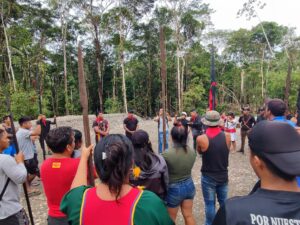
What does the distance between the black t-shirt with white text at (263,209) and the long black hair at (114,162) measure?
1.76ft

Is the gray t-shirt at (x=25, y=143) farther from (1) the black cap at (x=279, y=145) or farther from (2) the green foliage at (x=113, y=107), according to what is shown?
(2) the green foliage at (x=113, y=107)

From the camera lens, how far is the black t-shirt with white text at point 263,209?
3.29ft

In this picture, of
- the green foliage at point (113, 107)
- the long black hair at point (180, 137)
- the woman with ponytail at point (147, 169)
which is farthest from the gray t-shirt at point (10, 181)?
the green foliage at point (113, 107)

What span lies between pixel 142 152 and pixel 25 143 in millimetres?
3426

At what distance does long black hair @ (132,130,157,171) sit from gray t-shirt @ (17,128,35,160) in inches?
130

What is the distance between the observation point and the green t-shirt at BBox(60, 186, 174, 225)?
1.30m

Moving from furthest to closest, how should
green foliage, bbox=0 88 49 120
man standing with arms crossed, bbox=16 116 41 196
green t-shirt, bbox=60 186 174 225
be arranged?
green foliage, bbox=0 88 49 120
man standing with arms crossed, bbox=16 116 41 196
green t-shirt, bbox=60 186 174 225

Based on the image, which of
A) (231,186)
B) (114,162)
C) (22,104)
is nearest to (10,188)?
(114,162)

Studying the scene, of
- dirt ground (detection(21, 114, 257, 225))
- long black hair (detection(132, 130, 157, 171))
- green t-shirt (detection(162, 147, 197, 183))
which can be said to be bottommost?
dirt ground (detection(21, 114, 257, 225))

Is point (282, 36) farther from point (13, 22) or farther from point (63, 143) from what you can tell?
point (63, 143)

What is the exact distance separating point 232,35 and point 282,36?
5.55 meters

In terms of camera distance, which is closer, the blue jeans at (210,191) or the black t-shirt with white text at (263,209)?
the black t-shirt with white text at (263,209)

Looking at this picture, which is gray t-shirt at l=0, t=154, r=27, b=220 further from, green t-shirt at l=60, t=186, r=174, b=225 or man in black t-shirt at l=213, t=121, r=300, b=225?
man in black t-shirt at l=213, t=121, r=300, b=225

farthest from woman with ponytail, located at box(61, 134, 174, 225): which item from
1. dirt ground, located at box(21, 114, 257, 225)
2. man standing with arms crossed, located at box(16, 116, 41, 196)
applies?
man standing with arms crossed, located at box(16, 116, 41, 196)
